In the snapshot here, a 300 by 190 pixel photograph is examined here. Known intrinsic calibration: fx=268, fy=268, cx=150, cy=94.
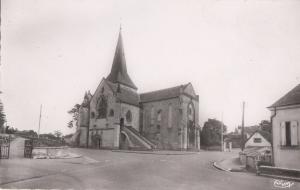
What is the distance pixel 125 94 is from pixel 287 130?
26.8m

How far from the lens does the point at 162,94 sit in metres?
38.5

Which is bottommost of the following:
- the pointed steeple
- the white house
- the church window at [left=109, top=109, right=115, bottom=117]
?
the white house

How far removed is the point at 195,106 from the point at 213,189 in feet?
97.5

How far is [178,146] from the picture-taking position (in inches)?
1339

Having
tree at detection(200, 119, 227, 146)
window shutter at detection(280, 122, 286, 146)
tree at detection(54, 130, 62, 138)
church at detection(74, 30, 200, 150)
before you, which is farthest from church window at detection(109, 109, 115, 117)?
window shutter at detection(280, 122, 286, 146)

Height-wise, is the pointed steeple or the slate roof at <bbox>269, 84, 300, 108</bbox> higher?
the pointed steeple

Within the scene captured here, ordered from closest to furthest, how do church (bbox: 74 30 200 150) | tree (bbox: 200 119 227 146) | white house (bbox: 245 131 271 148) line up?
church (bbox: 74 30 200 150) → white house (bbox: 245 131 271 148) → tree (bbox: 200 119 227 146)

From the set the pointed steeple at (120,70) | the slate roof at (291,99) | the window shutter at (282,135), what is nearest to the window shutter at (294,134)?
the window shutter at (282,135)

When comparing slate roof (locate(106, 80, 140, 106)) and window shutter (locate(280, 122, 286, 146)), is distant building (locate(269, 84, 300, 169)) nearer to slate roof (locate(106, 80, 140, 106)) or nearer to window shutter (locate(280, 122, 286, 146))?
window shutter (locate(280, 122, 286, 146))

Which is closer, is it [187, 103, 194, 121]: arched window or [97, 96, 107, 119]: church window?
[97, 96, 107, 119]: church window

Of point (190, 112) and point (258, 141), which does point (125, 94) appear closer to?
point (190, 112)

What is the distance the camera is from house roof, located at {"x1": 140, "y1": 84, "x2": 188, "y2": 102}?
3626cm

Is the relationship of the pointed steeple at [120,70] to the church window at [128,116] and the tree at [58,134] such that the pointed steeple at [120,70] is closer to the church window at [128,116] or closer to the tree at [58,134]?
the church window at [128,116]

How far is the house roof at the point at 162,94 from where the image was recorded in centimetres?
3626
